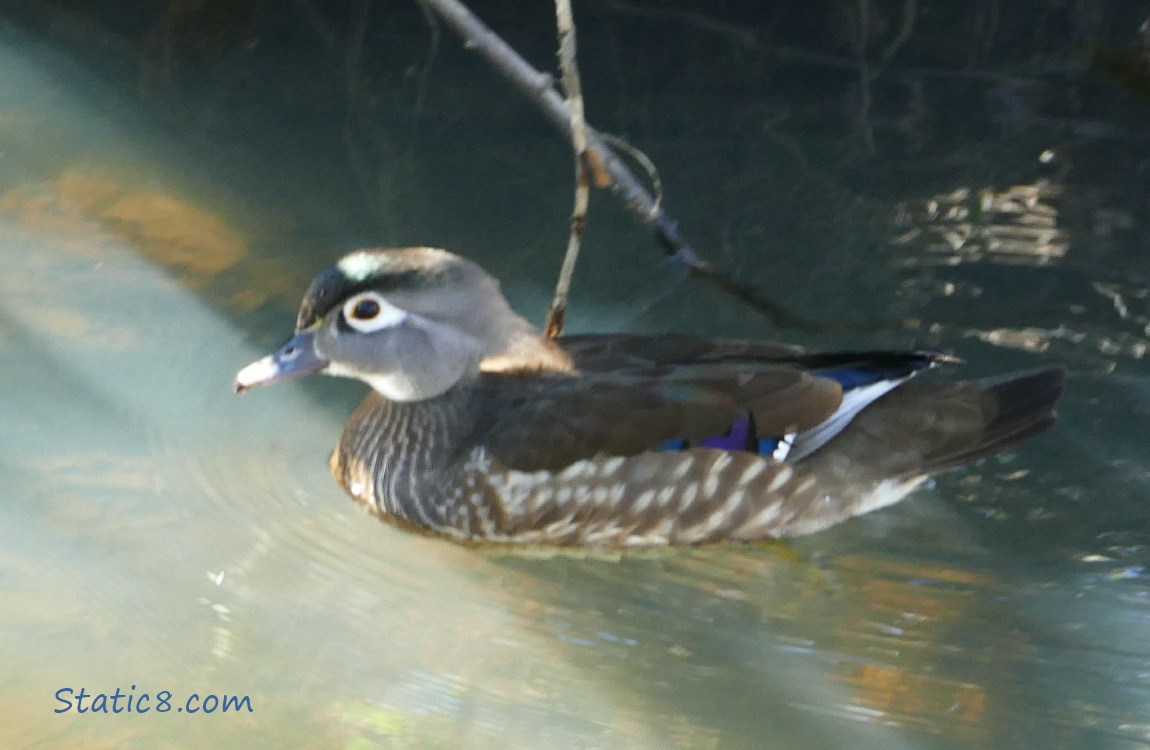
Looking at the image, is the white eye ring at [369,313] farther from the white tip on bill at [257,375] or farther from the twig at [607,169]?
the twig at [607,169]

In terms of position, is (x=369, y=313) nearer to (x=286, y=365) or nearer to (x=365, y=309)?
(x=365, y=309)

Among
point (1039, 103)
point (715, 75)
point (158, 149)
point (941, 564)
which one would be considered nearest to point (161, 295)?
point (158, 149)

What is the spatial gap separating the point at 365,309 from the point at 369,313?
0.04ft

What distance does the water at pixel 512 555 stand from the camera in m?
2.34

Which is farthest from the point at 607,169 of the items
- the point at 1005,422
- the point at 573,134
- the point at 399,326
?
the point at 1005,422

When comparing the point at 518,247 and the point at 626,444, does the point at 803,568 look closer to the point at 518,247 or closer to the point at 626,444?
the point at 626,444

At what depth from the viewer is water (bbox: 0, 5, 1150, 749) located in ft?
7.68

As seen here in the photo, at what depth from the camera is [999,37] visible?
5.40 m

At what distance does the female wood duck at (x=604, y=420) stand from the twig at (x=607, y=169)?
0.48 metres

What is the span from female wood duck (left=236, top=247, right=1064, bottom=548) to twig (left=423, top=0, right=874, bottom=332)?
0.48m

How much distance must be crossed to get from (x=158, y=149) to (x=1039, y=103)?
3.15 metres

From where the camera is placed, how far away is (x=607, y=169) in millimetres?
3262

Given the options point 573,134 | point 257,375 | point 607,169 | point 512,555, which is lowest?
point 512,555

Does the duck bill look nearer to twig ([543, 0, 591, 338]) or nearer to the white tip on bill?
the white tip on bill
